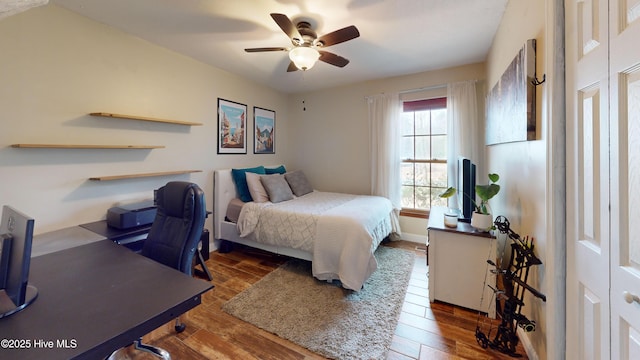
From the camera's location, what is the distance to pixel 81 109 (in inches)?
83.7

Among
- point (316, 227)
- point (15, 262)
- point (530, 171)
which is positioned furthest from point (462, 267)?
point (15, 262)

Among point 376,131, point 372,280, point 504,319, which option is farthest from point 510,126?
point 376,131

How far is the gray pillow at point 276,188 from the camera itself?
3.22 metres

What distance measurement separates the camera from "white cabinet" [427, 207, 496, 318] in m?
1.92

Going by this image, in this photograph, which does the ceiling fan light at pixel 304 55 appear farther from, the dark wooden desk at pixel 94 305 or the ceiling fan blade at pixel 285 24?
the dark wooden desk at pixel 94 305

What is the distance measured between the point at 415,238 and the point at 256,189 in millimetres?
2447

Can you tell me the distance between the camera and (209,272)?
8.66 feet

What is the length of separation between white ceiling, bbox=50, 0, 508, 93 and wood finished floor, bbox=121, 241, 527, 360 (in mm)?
2479

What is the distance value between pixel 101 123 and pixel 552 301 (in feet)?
11.5

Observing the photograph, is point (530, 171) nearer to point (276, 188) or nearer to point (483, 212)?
point (483, 212)

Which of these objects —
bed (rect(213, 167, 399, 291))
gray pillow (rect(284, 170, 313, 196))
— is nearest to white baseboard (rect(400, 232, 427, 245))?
bed (rect(213, 167, 399, 291))

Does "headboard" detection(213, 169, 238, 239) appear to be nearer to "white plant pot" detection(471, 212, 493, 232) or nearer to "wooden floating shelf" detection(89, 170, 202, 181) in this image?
"wooden floating shelf" detection(89, 170, 202, 181)

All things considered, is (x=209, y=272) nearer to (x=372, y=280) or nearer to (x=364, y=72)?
(x=372, y=280)

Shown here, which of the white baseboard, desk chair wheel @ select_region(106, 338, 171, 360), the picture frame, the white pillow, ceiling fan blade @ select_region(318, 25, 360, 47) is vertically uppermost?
ceiling fan blade @ select_region(318, 25, 360, 47)
